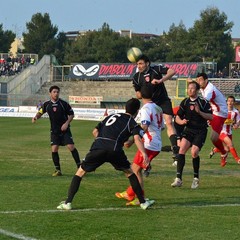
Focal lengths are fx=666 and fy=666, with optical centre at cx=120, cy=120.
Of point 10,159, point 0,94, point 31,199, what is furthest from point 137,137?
point 0,94

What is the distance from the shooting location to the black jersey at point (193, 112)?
12.8 meters

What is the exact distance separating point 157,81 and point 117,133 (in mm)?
3116

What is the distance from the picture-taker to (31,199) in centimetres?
1101

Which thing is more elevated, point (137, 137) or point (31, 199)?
point (137, 137)

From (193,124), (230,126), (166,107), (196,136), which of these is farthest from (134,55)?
(230,126)

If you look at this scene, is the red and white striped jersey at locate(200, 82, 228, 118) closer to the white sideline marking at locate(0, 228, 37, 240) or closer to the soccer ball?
the soccer ball

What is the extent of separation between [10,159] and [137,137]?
8854 mm

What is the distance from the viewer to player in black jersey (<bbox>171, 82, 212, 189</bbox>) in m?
12.8

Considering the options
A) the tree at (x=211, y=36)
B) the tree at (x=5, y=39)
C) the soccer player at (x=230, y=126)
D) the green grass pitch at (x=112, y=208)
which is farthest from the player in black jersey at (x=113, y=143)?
the tree at (x=5, y=39)

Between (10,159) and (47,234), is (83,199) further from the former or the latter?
(10,159)

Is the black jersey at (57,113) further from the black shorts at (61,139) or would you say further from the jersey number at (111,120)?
the jersey number at (111,120)

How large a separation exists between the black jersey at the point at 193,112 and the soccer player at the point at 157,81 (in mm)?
658

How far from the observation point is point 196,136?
1302cm

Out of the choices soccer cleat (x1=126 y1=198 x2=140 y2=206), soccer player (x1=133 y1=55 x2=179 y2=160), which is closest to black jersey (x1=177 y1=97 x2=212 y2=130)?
soccer player (x1=133 y1=55 x2=179 y2=160)
